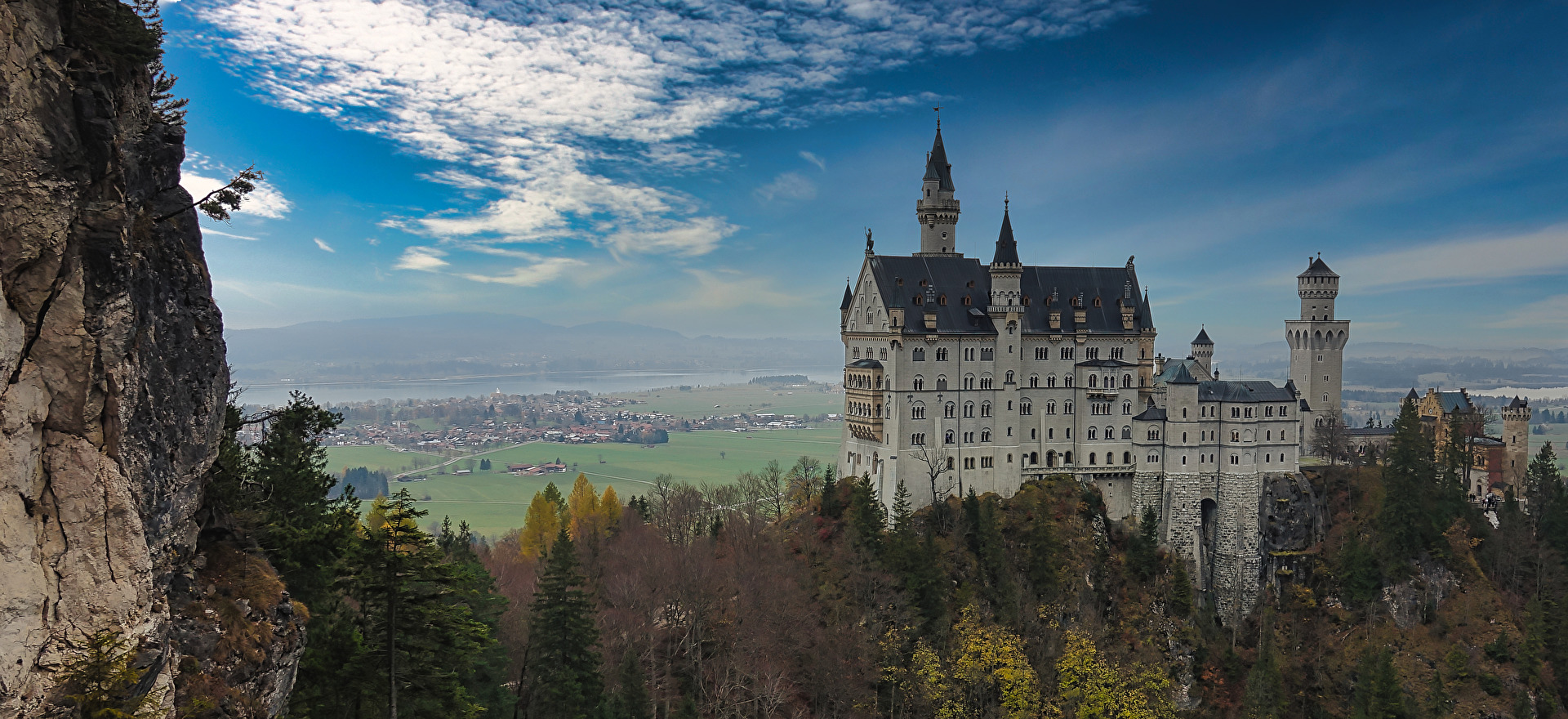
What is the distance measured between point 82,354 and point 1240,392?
7561 centimetres

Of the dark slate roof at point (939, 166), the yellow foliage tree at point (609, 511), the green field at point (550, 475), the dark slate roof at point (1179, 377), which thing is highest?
the dark slate roof at point (939, 166)

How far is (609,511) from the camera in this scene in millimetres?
76875

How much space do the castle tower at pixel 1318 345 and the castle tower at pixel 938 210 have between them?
3798 centimetres

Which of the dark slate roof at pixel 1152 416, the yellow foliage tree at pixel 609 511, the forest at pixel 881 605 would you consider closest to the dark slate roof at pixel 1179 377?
the dark slate roof at pixel 1152 416

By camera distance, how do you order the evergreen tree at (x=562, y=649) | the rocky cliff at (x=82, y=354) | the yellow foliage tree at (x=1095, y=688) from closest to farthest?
the rocky cliff at (x=82, y=354)
the evergreen tree at (x=562, y=649)
the yellow foliage tree at (x=1095, y=688)

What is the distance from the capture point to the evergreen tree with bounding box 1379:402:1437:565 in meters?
69.6

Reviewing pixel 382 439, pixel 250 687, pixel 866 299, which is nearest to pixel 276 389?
pixel 382 439

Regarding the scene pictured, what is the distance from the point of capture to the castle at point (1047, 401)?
2717 inches

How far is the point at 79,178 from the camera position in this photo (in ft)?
60.6

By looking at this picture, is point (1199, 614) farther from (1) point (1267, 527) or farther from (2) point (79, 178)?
(2) point (79, 178)

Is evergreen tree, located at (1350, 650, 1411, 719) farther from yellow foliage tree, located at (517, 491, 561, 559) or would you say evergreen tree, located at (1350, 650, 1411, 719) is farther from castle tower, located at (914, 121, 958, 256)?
Result: yellow foliage tree, located at (517, 491, 561, 559)

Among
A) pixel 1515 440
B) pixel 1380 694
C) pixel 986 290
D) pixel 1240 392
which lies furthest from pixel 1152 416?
pixel 1515 440

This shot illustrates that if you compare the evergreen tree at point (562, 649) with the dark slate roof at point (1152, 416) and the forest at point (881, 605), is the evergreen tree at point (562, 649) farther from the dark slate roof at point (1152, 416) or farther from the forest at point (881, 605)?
the dark slate roof at point (1152, 416)

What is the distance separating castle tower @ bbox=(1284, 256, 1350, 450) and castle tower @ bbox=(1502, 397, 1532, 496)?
16.6 metres
